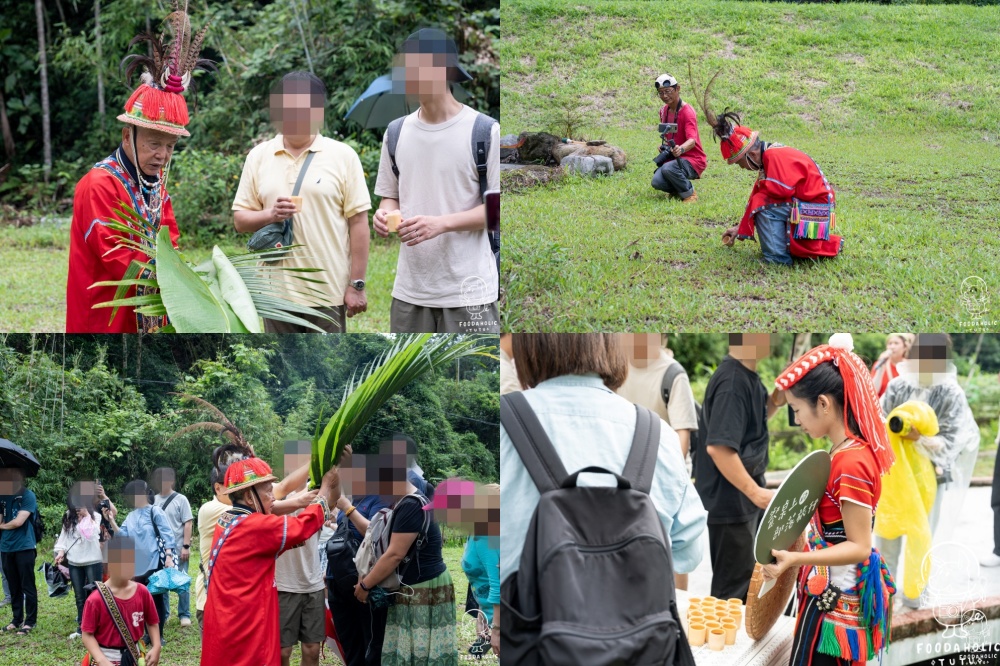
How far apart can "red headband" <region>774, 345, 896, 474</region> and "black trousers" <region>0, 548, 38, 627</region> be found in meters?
2.53

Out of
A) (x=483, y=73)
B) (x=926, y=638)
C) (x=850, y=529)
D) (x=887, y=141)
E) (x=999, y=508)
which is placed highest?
(x=483, y=73)

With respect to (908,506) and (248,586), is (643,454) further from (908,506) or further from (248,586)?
(908,506)

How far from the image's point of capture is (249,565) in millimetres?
2965

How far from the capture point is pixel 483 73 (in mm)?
8664

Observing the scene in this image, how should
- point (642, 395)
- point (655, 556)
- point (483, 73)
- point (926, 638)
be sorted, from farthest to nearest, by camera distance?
1. point (483, 73)
2. point (642, 395)
3. point (926, 638)
4. point (655, 556)

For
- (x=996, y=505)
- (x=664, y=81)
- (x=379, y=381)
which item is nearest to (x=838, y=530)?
(x=379, y=381)

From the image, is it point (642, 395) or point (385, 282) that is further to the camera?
point (385, 282)

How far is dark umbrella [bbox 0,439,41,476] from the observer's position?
10.5 ft

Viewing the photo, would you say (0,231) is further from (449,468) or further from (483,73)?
(449,468)

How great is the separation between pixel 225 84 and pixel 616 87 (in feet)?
18.0

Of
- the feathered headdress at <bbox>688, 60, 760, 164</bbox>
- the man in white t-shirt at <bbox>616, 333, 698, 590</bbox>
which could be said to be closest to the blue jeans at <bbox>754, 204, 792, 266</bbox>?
the feathered headdress at <bbox>688, 60, 760, 164</bbox>

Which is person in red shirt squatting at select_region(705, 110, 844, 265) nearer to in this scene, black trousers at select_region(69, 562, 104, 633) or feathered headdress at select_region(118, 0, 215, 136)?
feathered headdress at select_region(118, 0, 215, 136)

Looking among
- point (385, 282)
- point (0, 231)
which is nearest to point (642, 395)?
point (385, 282)

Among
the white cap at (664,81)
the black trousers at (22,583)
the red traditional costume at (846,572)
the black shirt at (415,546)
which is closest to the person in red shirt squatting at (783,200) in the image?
the white cap at (664,81)
